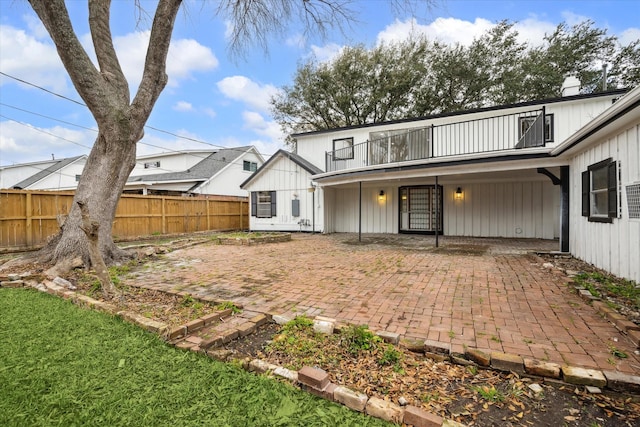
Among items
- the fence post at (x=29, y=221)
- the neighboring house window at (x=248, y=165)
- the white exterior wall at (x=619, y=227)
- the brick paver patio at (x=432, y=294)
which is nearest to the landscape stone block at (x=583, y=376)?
the brick paver patio at (x=432, y=294)

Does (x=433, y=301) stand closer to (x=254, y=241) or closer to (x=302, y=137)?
(x=254, y=241)

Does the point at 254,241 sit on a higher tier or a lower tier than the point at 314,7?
lower

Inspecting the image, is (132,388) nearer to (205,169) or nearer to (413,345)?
(413,345)

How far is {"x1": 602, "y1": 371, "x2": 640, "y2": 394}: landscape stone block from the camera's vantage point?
1.96 meters

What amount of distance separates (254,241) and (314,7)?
688cm

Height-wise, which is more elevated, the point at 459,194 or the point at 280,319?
the point at 459,194

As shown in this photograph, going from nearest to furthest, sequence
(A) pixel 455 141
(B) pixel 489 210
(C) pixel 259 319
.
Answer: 1. (C) pixel 259 319
2. (A) pixel 455 141
3. (B) pixel 489 210

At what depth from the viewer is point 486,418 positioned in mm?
1786

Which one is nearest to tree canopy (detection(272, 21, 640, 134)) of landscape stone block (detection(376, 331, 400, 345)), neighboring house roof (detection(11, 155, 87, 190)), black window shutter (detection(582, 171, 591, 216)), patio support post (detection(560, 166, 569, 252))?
patio support post (detection(560, 166, 569, 252))

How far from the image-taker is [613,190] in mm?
4703

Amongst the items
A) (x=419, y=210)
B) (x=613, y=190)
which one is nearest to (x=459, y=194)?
(x=419, y=210)

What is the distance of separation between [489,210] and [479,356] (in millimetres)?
10620

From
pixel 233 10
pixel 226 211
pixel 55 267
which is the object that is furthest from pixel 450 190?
pixel 55 267

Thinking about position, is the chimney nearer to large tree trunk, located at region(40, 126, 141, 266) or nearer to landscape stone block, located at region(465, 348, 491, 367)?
landscape stone block, located at region(465, 348, 491, 367)
